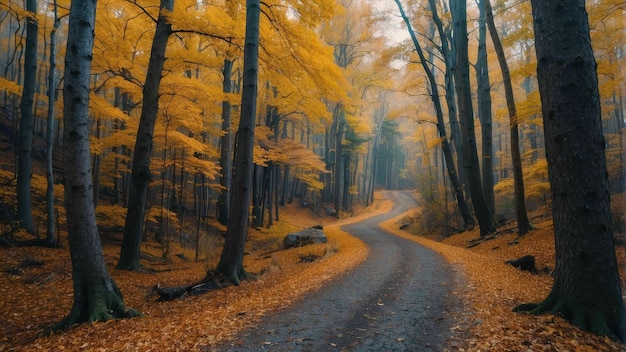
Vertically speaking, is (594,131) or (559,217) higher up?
(594,131)

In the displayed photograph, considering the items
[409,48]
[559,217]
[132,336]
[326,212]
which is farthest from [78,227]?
[326,212]

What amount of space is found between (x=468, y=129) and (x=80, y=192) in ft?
40.1

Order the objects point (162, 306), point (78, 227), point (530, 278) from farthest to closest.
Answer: point (530, 278), point (162, 306), point (78, 227)

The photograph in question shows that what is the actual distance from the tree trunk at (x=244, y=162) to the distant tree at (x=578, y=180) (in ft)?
17.6

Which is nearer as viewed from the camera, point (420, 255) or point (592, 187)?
point (592, 187)

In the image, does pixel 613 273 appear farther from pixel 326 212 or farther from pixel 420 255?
pixel 326 212

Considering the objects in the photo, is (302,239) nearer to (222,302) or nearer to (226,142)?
(226,142)

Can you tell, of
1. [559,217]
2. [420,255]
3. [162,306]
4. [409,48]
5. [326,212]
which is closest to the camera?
[559,217]

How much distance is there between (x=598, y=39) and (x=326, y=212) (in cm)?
2283

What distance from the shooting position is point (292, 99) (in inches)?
620

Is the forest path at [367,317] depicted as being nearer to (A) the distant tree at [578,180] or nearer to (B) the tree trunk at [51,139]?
(A) the distant tree at [578,180]

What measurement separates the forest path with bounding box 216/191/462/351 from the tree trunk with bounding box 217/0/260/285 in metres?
2.44

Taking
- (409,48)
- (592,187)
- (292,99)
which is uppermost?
(409,48)

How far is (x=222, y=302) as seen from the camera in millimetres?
5711
